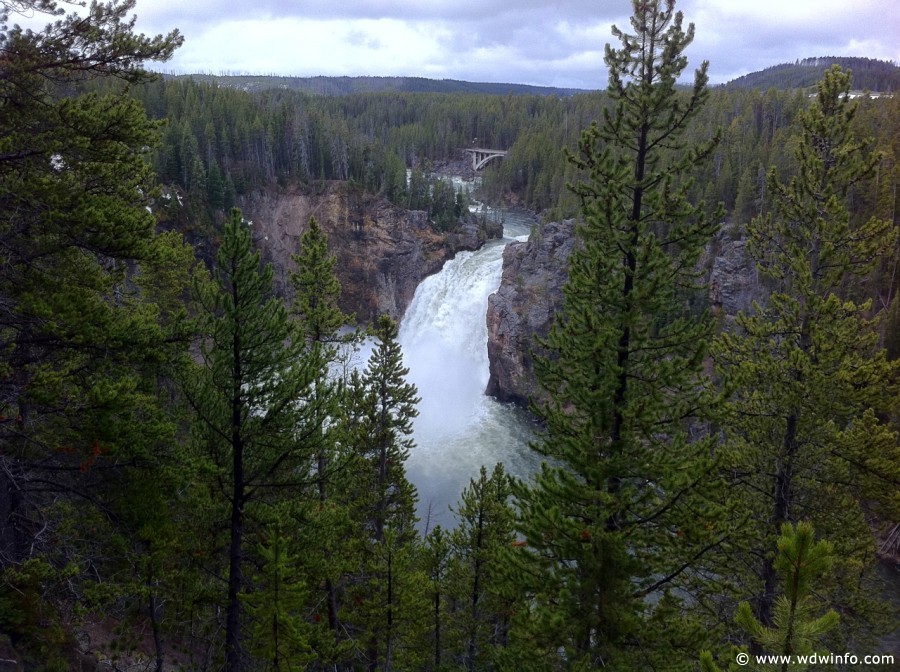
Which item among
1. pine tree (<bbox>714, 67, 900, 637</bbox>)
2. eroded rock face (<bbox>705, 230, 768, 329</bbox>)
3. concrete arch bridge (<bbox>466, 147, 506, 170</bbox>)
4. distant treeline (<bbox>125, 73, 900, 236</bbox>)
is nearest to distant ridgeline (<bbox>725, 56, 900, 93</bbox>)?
distant treeline (<bbox>125, 73, 900, 236</bbox>)

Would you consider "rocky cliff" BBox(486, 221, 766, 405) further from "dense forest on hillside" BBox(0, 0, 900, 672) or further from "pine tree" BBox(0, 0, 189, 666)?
"pine tree" BBox(0, 0, 189, 666)

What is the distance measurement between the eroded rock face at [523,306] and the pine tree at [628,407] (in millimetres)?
36439

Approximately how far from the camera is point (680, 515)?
8391 mm

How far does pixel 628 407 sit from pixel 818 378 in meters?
5.18

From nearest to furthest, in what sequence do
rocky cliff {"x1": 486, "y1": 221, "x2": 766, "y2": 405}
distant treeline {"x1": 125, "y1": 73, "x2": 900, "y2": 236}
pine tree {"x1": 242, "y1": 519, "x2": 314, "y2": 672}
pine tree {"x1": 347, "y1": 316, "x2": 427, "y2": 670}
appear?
pine tree {"x1": 242, "y1": 519, "x2": 314, "y2": 672}
pine tree {"x1": 347, "y1": 316, "x2": 427, "y2": 670}
rocky cliff {"x1": 486, "y1": 221, "x2": 766, "y2": 405}
distant treeline {"x1": 125, "y1": 73, "x2": 900, "y2": 236}

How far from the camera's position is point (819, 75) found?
514 ft

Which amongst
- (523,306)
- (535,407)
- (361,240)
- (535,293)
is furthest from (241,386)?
(361,240)

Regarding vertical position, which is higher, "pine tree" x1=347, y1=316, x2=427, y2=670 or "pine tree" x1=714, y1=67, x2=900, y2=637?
"pine tree" x1=714, y1=67, x2=900, y2=637

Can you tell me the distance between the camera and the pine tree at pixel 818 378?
11297 mm

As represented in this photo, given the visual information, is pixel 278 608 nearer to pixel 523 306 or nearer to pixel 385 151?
pixel 523 306

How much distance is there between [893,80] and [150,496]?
16144cm

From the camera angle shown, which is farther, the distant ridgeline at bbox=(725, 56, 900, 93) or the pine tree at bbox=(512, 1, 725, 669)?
the distant ridgeline at bbox=(725, 56, 900, 93)

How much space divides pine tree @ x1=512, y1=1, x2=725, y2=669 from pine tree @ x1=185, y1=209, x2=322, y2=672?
13.9ft

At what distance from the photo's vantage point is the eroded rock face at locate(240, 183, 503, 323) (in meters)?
65.4
